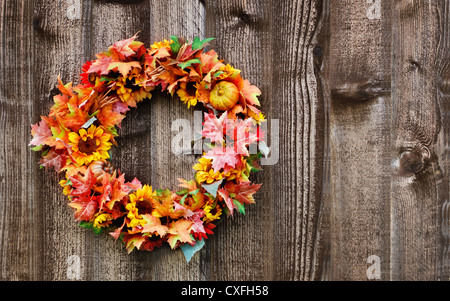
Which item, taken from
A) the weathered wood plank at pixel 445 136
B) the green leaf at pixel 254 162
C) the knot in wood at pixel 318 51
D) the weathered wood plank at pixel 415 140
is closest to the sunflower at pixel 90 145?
the green leaf at pixel 254 162

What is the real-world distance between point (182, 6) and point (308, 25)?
0.44 m

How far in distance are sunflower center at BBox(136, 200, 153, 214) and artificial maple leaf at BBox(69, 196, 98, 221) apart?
0.14 meters

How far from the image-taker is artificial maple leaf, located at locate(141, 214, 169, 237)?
128cm

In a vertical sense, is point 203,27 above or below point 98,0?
below

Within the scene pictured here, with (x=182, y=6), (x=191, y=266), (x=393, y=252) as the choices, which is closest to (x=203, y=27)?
(x=182, y=6)

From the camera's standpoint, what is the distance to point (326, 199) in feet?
4.69

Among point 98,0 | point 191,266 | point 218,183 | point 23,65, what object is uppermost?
point 98,0

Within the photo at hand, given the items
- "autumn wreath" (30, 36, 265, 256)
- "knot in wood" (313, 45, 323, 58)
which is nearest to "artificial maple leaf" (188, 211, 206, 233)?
"autumn wreath" (30, 36, 265, 256)

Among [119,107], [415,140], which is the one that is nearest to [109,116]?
[119,107]

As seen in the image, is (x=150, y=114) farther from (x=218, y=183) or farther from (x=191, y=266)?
(x=191, y=266)

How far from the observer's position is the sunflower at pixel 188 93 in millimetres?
1347

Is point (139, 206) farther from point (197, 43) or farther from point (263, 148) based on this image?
point (197, 43)

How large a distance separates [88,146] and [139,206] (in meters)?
0.26

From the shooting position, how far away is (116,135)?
1.36m
